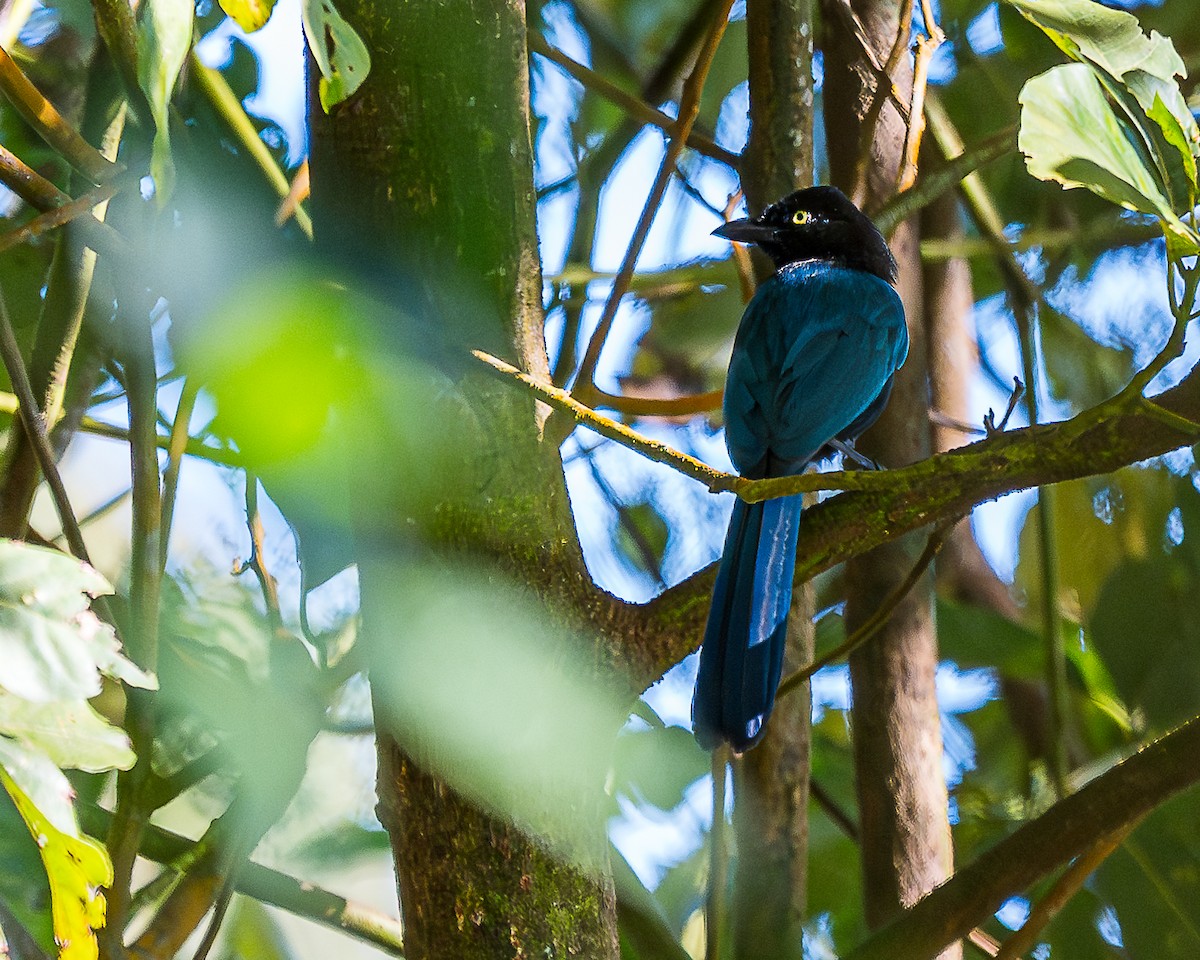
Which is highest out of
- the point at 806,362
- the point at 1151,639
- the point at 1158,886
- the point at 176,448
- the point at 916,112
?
the point at 916,112

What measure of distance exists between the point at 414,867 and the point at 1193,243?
966 mm

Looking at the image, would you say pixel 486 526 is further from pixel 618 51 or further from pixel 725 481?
pixel 618 51

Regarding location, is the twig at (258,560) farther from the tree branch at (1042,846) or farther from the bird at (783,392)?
the tree branch at (1042,846)

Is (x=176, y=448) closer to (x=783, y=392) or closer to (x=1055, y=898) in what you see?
(x=783, y=392)

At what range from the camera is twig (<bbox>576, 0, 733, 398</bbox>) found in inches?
77.9

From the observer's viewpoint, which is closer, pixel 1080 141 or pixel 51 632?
pixel 51 632

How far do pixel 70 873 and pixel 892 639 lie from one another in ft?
5.32

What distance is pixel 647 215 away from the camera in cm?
206

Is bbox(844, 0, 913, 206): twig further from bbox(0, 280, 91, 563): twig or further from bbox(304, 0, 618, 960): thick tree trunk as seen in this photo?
bbox(0, 280, 91, 563): twig

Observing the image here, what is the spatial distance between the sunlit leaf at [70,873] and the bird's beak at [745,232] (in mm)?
1887

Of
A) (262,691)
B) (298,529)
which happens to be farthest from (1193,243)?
(262,691)

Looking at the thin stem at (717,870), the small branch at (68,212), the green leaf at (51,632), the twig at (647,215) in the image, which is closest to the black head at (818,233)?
the twig at (647,215)

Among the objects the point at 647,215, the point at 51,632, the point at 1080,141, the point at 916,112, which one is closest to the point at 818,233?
the point at 916,112

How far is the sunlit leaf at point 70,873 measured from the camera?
3.05ft
